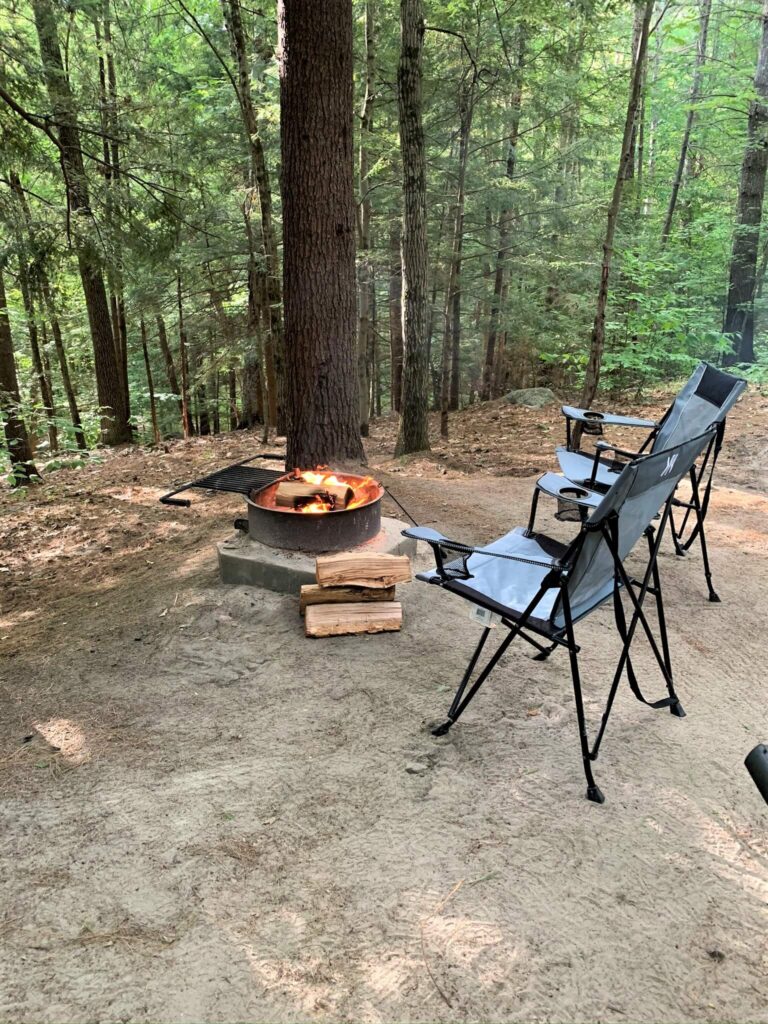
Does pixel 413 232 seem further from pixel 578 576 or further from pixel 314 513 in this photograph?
pixel 578 576

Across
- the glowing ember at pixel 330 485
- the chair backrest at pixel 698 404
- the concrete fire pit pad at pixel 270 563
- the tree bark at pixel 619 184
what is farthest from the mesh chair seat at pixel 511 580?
the tree bark at pixel 619 184

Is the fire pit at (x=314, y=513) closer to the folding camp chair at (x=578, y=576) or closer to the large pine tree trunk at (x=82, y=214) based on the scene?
the folding camp chair at (x=578, y=576)

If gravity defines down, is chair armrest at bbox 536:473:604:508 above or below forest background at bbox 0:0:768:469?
below

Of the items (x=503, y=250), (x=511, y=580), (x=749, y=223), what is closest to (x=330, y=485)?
(x=511, y=580)

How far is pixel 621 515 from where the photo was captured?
7.16ft

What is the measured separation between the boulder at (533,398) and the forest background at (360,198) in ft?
3.53

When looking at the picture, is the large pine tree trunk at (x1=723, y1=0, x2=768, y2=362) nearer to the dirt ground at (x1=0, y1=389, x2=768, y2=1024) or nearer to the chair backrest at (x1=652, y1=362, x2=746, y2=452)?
the chair backrest at (x1=652, y1=362, x2=746, y2=452)

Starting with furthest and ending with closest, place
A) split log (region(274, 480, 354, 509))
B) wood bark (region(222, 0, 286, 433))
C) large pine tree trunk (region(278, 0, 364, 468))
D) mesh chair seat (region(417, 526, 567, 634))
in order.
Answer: wood bark (region(222, 0, 286, 433)) → large pine tree trunk (region(278, 0, 364, 468)) → split log (region(274, 480, 354, 509)) → mesh chair seat (region(417, 526, 567, 634))

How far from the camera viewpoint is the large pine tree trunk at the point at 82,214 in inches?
218

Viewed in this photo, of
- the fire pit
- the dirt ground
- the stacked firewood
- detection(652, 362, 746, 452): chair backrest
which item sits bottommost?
the dirt ground

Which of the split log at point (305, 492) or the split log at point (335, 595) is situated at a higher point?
the split log at point (305, 492)

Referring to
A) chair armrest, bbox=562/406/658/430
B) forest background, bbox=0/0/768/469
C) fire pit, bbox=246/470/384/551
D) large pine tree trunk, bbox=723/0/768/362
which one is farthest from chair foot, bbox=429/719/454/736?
large pine tree trunk, bbox=723/0/768/362

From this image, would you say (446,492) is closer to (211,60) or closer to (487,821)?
(487,821)

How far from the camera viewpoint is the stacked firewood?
335 centimetres
